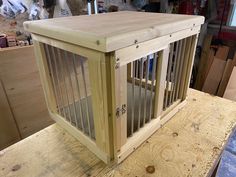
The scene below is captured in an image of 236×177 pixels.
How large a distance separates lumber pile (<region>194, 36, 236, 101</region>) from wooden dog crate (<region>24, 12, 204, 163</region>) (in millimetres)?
1402

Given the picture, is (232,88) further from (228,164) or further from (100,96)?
(100,96)

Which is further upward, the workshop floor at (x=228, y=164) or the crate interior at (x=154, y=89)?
the crate interior at (x=154, y=89)

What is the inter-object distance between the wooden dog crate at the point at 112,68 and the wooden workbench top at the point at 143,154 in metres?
0.03

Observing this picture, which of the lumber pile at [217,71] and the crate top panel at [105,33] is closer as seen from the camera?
the crate top panel at [105,33]

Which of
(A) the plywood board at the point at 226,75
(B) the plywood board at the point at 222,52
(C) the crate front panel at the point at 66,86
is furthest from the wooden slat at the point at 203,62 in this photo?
(C) the crate front panel at the point at 66,86

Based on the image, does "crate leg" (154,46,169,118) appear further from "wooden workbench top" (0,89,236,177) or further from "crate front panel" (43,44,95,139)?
"crate front panel" (43,44,95,139)

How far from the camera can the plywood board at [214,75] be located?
6.56ft

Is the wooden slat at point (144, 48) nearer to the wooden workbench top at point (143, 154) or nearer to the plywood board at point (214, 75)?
the wooden workbench top at point (143, 154)

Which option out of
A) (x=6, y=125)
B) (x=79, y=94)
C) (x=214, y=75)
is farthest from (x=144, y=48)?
(x=214, y=75)

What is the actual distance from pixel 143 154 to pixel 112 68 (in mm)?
327

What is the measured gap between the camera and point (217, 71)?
6.66 ft

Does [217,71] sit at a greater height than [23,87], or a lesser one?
lesser

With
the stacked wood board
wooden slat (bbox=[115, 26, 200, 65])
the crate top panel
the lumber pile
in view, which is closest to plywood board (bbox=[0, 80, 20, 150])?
the stacked wood board

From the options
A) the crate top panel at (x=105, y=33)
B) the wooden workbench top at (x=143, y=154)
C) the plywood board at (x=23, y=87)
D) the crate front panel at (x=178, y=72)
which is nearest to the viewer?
the crate top panel at (x=105, y=33)
